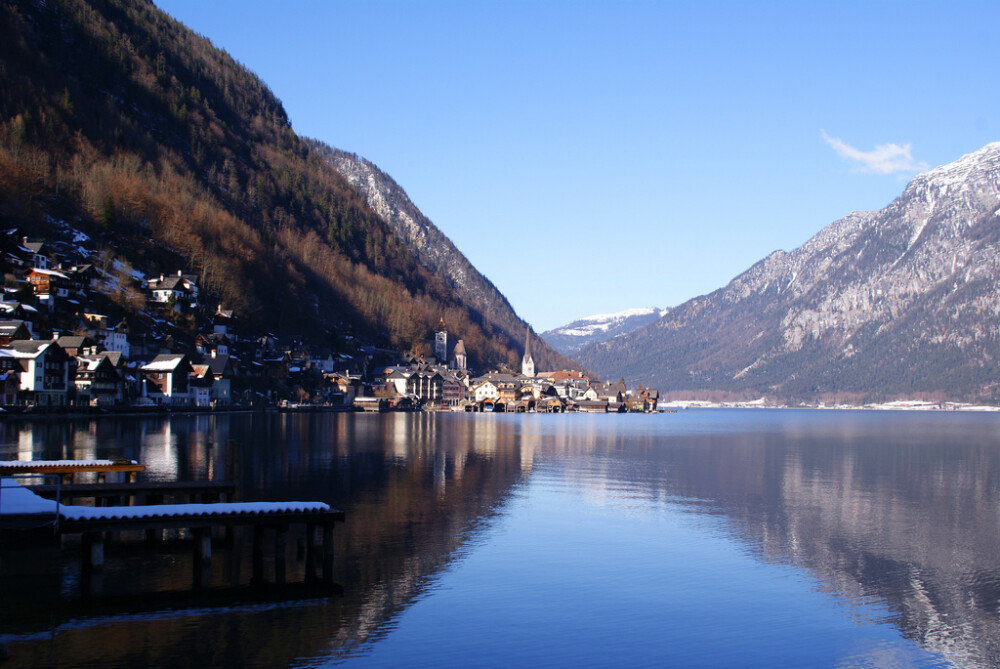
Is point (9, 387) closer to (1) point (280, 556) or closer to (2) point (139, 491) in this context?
(2) point (139, 491)

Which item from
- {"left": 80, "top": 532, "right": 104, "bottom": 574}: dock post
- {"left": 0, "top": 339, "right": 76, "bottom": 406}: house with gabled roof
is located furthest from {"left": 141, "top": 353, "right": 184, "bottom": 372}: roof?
{"left": 80, "top": 532, "right": 104, "bottom": 574}: dock post

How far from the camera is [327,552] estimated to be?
22.3m

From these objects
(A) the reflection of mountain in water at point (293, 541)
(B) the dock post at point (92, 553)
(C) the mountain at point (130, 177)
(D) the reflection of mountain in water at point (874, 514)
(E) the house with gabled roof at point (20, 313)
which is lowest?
(D) the reflection of mountain in water at point (874, 514)

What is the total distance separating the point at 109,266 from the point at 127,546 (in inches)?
3915

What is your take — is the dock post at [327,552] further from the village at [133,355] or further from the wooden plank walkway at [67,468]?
the village at [133,355]

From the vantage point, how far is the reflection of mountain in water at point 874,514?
885 inches

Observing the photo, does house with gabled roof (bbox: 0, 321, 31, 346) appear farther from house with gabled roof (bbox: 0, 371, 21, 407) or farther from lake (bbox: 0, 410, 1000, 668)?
lake (bbox: 0, 410, 1000, 668)

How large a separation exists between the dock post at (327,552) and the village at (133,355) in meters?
68.5

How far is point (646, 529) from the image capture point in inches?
1287

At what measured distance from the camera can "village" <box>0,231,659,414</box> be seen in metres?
86.5

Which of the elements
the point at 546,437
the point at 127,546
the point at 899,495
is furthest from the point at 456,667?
the point at 546,437

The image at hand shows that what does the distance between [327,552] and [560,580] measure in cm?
651

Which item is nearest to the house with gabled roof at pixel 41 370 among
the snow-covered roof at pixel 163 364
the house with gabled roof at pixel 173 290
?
the snow-covered roof at pixel 163 364

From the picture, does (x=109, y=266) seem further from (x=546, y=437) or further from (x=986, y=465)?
(x=986, y=465)
